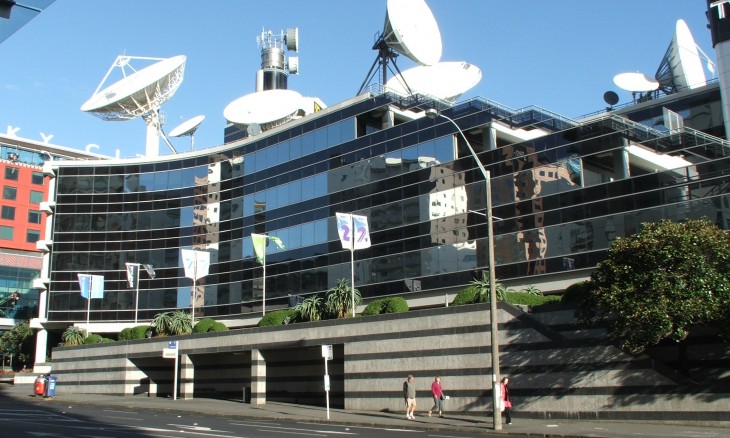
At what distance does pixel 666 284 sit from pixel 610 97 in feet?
187

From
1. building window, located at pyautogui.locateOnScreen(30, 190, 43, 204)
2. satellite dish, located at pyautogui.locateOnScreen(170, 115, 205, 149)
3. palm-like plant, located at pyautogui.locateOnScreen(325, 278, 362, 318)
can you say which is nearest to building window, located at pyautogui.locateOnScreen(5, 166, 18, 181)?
building window, located at pyautogui.locateOnScreen(30, 190, 43, 204)

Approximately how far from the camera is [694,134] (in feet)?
138

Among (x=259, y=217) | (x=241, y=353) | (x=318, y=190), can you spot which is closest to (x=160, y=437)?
(x=241, y=353)

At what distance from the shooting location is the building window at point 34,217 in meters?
122

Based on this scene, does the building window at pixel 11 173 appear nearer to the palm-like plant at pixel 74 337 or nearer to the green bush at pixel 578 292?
the palm-like plant at pixel 74 337

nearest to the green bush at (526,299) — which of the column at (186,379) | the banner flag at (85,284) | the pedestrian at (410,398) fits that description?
the pedestrian at (410,398)

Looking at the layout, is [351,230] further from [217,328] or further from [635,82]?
[635,82]

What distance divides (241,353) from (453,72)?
1197 inches

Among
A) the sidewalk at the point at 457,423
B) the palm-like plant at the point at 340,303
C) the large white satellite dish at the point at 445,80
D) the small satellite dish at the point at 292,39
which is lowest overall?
the sidewalk at the point at 457,423

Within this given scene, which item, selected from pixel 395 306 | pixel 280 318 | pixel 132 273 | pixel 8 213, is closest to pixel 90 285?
pixel 132 273

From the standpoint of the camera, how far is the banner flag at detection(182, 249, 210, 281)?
54.2m

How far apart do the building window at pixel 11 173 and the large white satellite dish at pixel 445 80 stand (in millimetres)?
82979

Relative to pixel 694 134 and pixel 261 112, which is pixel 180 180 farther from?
pixel 694 134

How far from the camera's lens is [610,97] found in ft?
253
